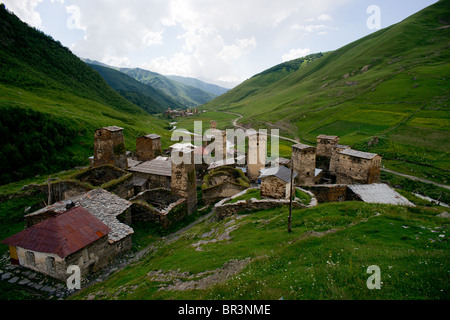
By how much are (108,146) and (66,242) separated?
15247 millimetres

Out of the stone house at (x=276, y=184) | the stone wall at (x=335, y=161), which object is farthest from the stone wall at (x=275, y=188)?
the stone wall at (x=335, y=161)

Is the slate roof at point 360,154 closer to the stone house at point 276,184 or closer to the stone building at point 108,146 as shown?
the stone house at point 276,184

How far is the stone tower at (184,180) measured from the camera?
2203 cm

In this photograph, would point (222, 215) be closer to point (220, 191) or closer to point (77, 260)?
point (220, 191)

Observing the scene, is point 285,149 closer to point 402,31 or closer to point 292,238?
point 292,238

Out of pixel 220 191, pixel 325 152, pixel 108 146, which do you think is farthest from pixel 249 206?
pixel 325 152

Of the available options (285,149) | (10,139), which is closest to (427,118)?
(285,149)

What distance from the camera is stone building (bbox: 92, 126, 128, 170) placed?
83.9ft

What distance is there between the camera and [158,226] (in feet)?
65.1

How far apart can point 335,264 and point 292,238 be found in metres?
4.02

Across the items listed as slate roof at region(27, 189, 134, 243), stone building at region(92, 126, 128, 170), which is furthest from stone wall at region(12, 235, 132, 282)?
stone building at region(92, 126, 128, 170)

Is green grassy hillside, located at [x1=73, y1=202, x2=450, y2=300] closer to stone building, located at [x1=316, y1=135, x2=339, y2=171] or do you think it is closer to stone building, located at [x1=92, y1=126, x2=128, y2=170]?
stone building, located at [x1=92, y1=126, x2=128, y2=170]

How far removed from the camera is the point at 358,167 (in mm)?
27188

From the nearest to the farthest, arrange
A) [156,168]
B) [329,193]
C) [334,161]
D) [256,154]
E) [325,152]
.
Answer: [329,193] → [156,168] → [334,161] → [256,154] → [325,152]
